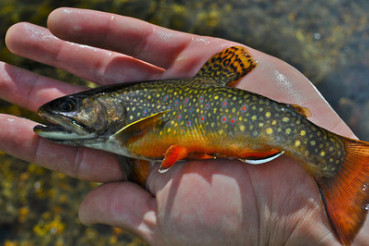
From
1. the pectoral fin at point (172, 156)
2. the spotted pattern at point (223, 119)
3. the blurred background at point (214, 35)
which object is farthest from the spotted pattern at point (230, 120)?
the blurred background at point (214, 35)

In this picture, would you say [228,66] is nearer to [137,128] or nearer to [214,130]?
[214,130]

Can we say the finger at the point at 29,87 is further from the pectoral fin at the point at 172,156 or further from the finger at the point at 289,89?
the finger at the point at 289,89

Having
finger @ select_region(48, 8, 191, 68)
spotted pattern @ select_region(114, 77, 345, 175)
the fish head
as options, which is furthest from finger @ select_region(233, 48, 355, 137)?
the fish head

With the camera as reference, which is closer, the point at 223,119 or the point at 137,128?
the point at 223,119

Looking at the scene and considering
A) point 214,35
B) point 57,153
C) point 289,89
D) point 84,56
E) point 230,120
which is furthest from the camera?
point 214,35

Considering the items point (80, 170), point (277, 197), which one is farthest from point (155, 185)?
point (277, 197)

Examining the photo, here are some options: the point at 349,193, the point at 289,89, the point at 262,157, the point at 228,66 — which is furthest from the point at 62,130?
the point at 349,193
